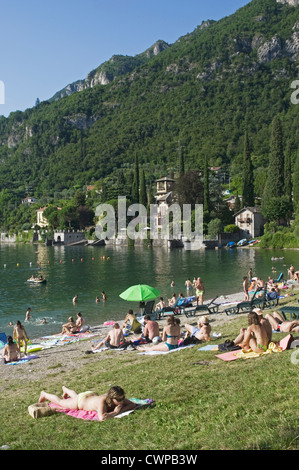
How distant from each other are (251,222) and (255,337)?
70393 millimetres

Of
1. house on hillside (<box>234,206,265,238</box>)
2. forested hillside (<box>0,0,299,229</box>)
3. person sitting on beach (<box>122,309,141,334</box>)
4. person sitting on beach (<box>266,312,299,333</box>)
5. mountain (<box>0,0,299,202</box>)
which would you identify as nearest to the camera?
person sitting on beach (<box>266,312,299,333</box>)

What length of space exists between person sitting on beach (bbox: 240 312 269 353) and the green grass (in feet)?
1.45

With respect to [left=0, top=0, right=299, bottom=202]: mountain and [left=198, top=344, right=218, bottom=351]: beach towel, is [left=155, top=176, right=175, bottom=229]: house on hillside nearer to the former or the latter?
[left=0, top=0, right=299, bottom=202]: mountain

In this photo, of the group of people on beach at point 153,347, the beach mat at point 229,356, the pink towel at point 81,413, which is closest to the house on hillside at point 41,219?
the group of people on beach at point 153,347

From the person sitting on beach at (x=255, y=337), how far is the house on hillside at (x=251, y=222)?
6949 cm

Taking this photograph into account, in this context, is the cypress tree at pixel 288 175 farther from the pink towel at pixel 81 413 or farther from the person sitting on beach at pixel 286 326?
the pink towel at pixel 81 413

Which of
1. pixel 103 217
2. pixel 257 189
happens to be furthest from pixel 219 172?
pixel 103 217

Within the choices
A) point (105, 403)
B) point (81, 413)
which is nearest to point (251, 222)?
point (81, 413)

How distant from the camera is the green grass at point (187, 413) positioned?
479cm

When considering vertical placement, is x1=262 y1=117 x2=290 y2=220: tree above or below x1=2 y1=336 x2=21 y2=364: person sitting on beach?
above

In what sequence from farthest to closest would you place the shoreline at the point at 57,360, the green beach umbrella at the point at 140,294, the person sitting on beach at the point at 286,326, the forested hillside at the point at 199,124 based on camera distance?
the forested hillside at the point at 199,124 < the green beach umbrella at the point at 140,294 < the shoreline at the point at 57,360 < the person sitting on beach at the point at 286,326

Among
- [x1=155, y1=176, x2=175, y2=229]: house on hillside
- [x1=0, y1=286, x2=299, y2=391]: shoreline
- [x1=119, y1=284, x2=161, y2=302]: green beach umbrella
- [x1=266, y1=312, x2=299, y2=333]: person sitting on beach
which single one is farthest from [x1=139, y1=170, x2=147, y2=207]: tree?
[x1=266, y1=312, x2=299, y2=333]: person sitting on beach

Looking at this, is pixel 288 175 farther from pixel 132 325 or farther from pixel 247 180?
pixel 132 325

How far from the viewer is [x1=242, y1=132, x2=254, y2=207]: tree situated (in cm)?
7862
